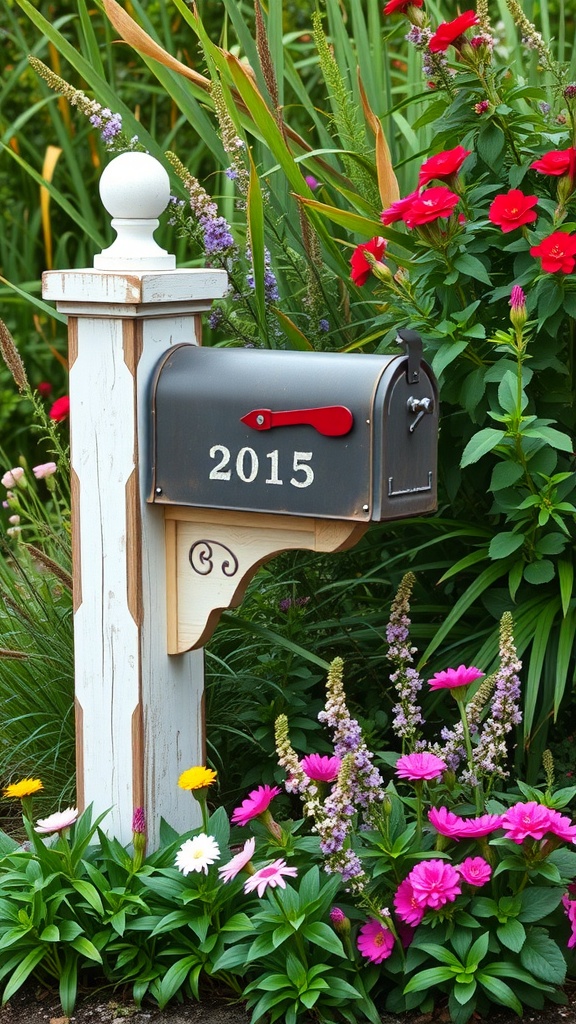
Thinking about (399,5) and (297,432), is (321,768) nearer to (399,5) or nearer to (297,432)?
(297,432)

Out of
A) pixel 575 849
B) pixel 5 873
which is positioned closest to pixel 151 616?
pixel 5 873

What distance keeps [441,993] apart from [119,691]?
0.75 m

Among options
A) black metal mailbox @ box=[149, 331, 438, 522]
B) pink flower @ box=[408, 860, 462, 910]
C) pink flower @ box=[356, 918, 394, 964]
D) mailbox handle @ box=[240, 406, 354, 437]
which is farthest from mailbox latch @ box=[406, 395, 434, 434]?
pink flower @ box=[356, 918, 394, 964]

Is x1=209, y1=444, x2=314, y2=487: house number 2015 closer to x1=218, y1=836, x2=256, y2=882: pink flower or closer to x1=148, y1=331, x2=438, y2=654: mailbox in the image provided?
x1=148, y1=331, x2=438, y2=654: mailbox

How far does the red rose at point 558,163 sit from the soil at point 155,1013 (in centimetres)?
146

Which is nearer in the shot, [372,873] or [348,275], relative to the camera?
[372,873]

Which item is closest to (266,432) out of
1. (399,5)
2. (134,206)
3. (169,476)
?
(169,476)

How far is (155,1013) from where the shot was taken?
2064mm

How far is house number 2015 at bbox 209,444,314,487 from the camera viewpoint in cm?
206

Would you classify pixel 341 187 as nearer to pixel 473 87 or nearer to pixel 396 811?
pixel 473 87

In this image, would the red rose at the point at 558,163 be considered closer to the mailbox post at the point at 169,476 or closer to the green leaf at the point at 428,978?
the mailbox post at the point at 169,476

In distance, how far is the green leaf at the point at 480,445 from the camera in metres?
2.23

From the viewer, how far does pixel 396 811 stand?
2.12 m

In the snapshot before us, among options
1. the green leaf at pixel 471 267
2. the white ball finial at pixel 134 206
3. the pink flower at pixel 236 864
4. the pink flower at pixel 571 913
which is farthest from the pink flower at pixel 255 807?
the green leaf at pixel 471 267
